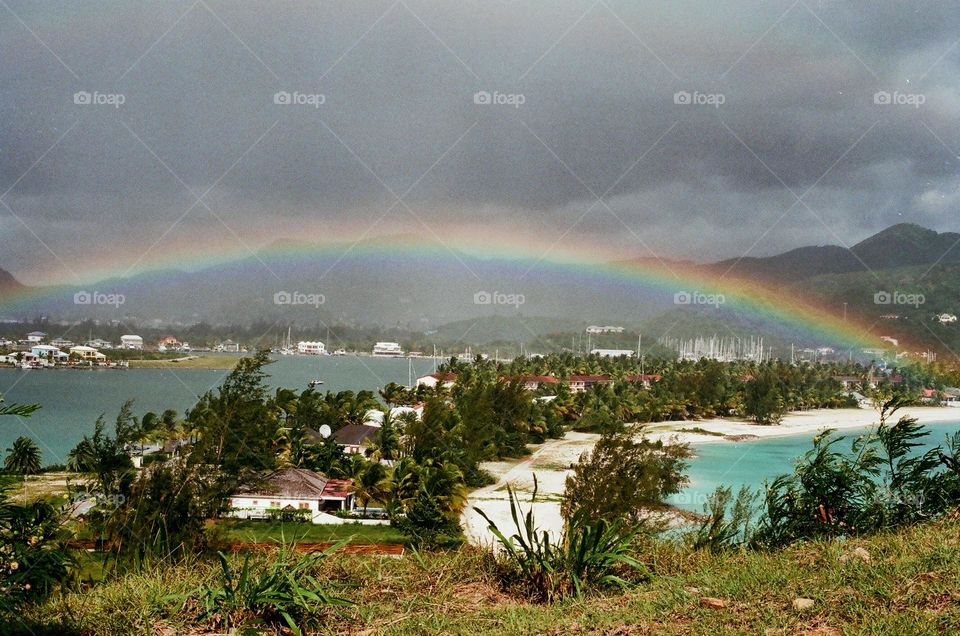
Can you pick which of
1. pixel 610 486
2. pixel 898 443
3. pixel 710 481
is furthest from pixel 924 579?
pixel 710 481

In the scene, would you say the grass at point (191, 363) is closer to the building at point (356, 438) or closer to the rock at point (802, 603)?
the building at point (356, 438)

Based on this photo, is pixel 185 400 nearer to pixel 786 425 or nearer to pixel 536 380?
pixel 536 380

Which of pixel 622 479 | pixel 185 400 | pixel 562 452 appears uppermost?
pixel 185 400

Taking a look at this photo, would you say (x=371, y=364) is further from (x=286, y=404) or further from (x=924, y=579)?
(x=924, y=579)

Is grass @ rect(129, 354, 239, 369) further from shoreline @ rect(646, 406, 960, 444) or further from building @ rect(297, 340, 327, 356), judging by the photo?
shoreline @ rect(646, 406, 960, 444)

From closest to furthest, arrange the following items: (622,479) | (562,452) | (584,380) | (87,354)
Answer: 1. (622,479)
2. (562,452)
3. (584,380)
4. (87,354)

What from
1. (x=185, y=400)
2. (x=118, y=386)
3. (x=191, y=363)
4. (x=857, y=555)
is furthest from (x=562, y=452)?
(x=191, y=363)
